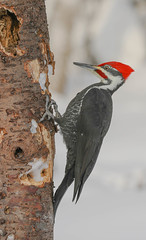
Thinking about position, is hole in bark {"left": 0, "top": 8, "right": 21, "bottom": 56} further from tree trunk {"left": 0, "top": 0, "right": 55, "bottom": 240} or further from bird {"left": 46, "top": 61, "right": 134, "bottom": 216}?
bird {"left": 46, "top": 61, "right": 134, "bottom": 216}

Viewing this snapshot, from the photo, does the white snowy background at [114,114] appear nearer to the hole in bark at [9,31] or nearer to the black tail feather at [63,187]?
the black tail feather at [63,187]

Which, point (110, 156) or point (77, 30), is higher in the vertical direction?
point (77, 30)

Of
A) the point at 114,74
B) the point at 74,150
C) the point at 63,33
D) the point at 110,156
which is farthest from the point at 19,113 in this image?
the point at 63,33

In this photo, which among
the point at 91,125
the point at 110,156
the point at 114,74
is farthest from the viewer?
the point at 110,156

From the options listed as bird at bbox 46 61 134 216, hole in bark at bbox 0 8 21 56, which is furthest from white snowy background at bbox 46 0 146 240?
hole in bark at bbox 0 8 21 56

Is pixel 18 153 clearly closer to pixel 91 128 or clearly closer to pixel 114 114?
pixel 91 128

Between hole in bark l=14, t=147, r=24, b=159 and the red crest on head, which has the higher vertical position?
the red crest on head

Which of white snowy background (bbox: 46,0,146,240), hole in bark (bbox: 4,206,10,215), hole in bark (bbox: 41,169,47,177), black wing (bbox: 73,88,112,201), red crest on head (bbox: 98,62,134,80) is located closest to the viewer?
hole in bark (bbox: 4,206,10,215)

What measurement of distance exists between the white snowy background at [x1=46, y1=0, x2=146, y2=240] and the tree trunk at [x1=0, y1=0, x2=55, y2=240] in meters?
2.88

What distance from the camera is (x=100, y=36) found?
13.6 metres

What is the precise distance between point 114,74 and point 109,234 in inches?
106

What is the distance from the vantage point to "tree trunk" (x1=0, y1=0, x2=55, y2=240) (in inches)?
85.4

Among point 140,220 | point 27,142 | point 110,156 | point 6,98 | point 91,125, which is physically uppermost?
point 6,98

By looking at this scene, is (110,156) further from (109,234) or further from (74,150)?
(74,150)
